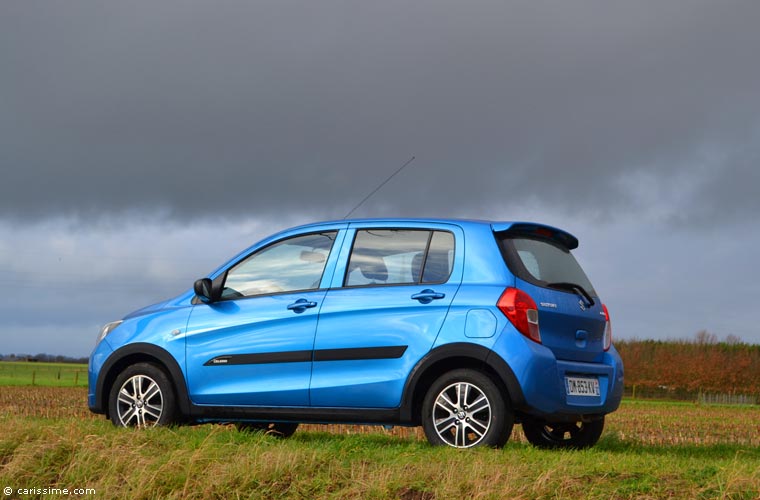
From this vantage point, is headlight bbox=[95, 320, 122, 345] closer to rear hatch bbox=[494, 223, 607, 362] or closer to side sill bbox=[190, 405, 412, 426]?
side sill bbox=[190, 405, 412, 426]

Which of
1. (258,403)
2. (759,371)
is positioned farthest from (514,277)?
(759,371)

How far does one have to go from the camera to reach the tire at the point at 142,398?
9172mm

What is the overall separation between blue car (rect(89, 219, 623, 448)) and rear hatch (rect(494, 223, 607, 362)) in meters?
0.02

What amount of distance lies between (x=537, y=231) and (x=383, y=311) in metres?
1.65

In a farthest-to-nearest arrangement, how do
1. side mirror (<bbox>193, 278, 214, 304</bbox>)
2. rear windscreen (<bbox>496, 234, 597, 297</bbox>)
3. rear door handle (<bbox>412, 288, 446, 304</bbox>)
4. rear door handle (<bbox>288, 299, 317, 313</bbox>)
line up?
side mirror (<bbox>193, 278, 214, 304</bbox>) < rear door handle (<bbox>288, 299, 317, 313</bbox>) < rear windscreen (<bbox>496, 234, 597, 297</bbox>) < rear door handle (<bbox>412, 288, 446, 304</bbox>)

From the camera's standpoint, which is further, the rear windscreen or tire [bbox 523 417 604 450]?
tire [bbox 523 417 604 450]

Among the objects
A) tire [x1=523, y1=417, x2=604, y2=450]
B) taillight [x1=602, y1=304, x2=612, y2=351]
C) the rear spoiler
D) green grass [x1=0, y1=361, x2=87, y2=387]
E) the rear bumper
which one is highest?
the rear spoiler

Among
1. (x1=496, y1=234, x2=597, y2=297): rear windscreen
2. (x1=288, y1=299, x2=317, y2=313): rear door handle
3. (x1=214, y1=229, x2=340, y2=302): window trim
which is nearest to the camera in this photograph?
(x1=496, y1=234, x2=597, y2=297): rear windscreen

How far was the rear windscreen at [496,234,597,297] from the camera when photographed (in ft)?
26.4

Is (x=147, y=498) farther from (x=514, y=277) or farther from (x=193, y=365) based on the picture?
(x=514, y=277)

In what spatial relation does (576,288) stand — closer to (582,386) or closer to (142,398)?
(582,386)

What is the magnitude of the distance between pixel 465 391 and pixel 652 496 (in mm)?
1908

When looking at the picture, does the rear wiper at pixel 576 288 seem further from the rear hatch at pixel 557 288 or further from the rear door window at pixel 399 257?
the rear door window at pixel 399 257

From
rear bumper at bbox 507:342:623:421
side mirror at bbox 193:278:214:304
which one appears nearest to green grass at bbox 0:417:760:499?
rear bumper at bbox 507:342:623:421
